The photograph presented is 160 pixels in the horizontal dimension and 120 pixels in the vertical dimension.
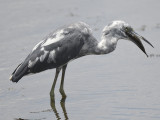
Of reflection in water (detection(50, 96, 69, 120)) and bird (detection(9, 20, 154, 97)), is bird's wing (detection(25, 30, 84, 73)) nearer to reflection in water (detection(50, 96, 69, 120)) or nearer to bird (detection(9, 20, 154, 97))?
bird (detection(9, 20, 154, 97))

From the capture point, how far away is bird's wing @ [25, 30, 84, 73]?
30.5ft

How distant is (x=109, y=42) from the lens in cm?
954

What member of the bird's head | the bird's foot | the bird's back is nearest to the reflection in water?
the bird's foot

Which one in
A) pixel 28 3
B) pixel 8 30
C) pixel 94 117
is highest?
pixel 28 3

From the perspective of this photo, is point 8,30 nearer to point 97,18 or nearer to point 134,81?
point 97,18

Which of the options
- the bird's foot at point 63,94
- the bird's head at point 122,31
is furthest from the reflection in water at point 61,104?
the bird's head at point 122,31

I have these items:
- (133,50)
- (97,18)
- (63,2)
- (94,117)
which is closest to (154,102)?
(94,117)

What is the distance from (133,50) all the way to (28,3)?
198 inches

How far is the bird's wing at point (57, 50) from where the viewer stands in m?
9.30

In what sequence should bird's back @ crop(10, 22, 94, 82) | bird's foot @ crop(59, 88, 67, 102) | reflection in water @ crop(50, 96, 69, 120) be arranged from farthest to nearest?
1. bird's foot @ crop(59, 88, 67, 102)
2. bird's back @ crop(10, 22, 94, 82)
3. reflection in water @ crop(50, 96, 69, 120)

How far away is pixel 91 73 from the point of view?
34.2ft

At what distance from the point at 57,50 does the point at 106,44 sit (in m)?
0.78

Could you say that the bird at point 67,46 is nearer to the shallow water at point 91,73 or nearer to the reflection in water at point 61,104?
the reflection in water at point 61,104

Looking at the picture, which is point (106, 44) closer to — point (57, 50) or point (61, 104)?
point (57, 50)
